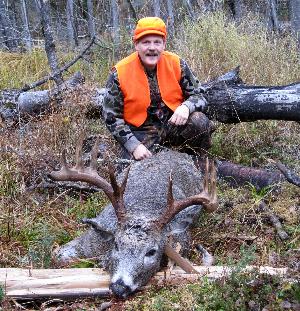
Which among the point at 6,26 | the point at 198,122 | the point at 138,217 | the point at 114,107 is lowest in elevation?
the point at 138,217

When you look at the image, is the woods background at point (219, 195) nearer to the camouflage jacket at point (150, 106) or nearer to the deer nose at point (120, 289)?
the deer nose at point (120, 289)

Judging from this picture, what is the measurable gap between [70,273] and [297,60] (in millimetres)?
5766

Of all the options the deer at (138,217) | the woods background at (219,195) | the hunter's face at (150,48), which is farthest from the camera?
the hunter's face at (150,48)

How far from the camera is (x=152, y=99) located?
5910mm

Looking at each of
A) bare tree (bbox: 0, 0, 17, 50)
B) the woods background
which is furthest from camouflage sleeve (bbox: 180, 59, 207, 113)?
bare tree (bbox: 0, 0, 17, 50)

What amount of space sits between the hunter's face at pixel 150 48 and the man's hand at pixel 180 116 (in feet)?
1.64

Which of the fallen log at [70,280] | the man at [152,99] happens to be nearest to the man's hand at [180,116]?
the man at [152,99]

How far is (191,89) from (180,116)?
0.46 m

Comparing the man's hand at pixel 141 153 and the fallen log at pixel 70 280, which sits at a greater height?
the man's hand at pixel 141 153

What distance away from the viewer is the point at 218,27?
9.46 metres

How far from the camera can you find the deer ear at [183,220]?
4699 mm

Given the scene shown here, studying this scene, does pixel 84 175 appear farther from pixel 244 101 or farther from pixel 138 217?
pixel 244 101

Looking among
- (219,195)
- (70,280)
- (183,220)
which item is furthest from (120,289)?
(219,195)

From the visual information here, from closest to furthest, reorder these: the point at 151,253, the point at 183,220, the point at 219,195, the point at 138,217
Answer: the point at 151,253
the point at 138,217
the point at 183,220
the point at 219,195
